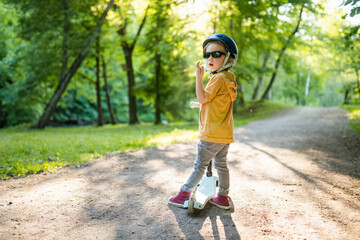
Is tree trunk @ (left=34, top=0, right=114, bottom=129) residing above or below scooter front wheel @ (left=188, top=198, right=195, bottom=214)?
above

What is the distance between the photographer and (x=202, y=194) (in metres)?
3.07

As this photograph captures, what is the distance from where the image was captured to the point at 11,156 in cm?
509

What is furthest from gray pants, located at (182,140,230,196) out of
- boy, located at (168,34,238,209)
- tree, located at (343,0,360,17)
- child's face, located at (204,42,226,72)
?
tree, located at (343,0,360,17)

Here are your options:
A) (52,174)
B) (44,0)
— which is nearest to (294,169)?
(52,174)

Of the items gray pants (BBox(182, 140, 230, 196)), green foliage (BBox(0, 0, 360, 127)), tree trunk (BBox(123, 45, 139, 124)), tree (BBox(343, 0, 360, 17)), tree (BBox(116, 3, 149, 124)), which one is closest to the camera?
gray pants (BBox(182, 140, 230, 196))

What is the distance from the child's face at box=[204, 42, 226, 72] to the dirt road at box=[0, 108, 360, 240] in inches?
67.1

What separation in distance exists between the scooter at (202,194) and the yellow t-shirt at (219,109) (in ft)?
1.83

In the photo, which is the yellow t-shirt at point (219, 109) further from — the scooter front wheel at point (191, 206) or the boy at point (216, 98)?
the scooter front wheel at point (191, 206)

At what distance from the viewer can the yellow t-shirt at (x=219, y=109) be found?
2.83m

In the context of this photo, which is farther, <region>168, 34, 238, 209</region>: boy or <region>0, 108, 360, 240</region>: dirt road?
<region>168, 34, 238, 209</region>: boy

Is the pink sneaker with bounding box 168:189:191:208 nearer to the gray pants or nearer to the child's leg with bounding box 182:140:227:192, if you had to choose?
the gray pants

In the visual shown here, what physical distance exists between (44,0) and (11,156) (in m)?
8.82

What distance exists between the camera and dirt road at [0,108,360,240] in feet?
8.26

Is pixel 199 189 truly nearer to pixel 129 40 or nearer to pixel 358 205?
pixel 358 205
